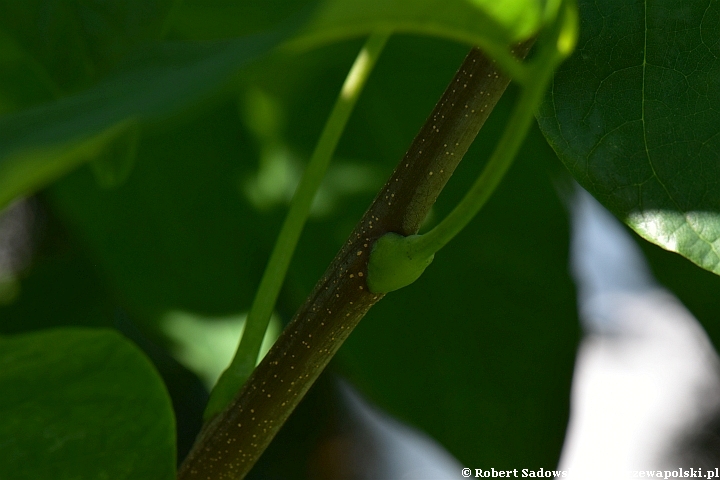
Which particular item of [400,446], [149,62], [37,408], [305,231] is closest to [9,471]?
[37,408]

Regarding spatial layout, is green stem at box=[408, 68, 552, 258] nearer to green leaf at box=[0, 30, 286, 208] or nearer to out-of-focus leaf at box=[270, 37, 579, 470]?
green leaf at box=[0, 30, 286, 208]

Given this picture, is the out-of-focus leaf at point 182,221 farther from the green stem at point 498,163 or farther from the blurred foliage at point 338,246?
the green stem at point 498,163

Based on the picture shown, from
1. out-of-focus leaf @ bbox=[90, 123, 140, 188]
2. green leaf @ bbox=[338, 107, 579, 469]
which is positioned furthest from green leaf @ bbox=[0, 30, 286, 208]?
green leaf @ bbox=[338, 107, 579, 469]

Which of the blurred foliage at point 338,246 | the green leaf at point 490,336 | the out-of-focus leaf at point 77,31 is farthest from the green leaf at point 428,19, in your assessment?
the green leaf at point 490,336

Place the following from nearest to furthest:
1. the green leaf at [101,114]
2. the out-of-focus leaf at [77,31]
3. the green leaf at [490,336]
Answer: the green leaf at [101,114], the out-of-focus leaf at [77,31], the green leaf at [490,336]

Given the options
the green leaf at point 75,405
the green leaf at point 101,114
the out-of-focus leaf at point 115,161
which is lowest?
the green leaf at point 75,405

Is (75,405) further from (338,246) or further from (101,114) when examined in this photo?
(338,246)
